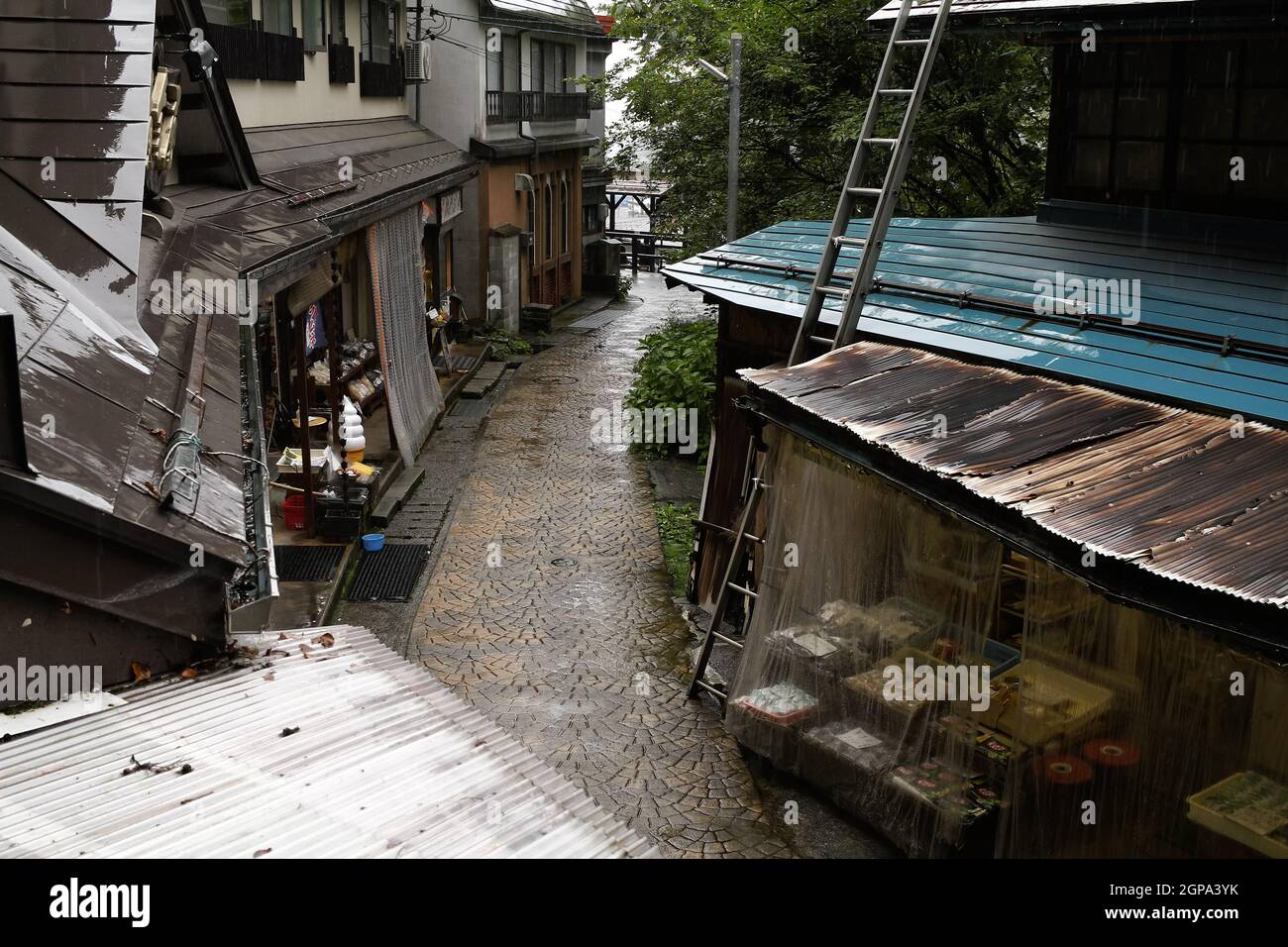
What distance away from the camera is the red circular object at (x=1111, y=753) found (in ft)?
23.1

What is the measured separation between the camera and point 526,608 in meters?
14.8

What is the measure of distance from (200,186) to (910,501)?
9.34 meters

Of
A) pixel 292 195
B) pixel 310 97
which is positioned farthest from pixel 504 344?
pixel 292 195

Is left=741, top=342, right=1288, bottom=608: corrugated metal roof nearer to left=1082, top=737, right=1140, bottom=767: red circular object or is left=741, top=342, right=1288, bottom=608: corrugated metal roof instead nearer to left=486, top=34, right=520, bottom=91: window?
left=1082, top=737, right=1140, bottom=767: red circular object

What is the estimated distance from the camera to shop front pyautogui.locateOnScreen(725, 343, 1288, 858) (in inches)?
250

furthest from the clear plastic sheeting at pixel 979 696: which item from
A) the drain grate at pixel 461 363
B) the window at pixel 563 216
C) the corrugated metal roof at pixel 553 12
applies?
the window at pixel 563 216

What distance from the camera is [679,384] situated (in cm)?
2269

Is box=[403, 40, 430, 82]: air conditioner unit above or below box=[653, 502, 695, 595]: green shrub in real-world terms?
above

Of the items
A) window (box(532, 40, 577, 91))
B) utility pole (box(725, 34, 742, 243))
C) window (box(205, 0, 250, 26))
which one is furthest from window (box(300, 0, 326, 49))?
window (box(532, 40, 577, 91))

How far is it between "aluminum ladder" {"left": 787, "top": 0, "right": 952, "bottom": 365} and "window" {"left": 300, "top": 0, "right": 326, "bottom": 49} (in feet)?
42.2

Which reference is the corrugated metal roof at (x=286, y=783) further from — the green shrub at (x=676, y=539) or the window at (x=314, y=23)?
the window at (x=314, y=23)

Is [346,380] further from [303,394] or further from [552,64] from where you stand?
[552,64]

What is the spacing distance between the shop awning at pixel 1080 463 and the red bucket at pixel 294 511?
837 cm

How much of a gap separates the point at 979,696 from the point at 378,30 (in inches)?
865
